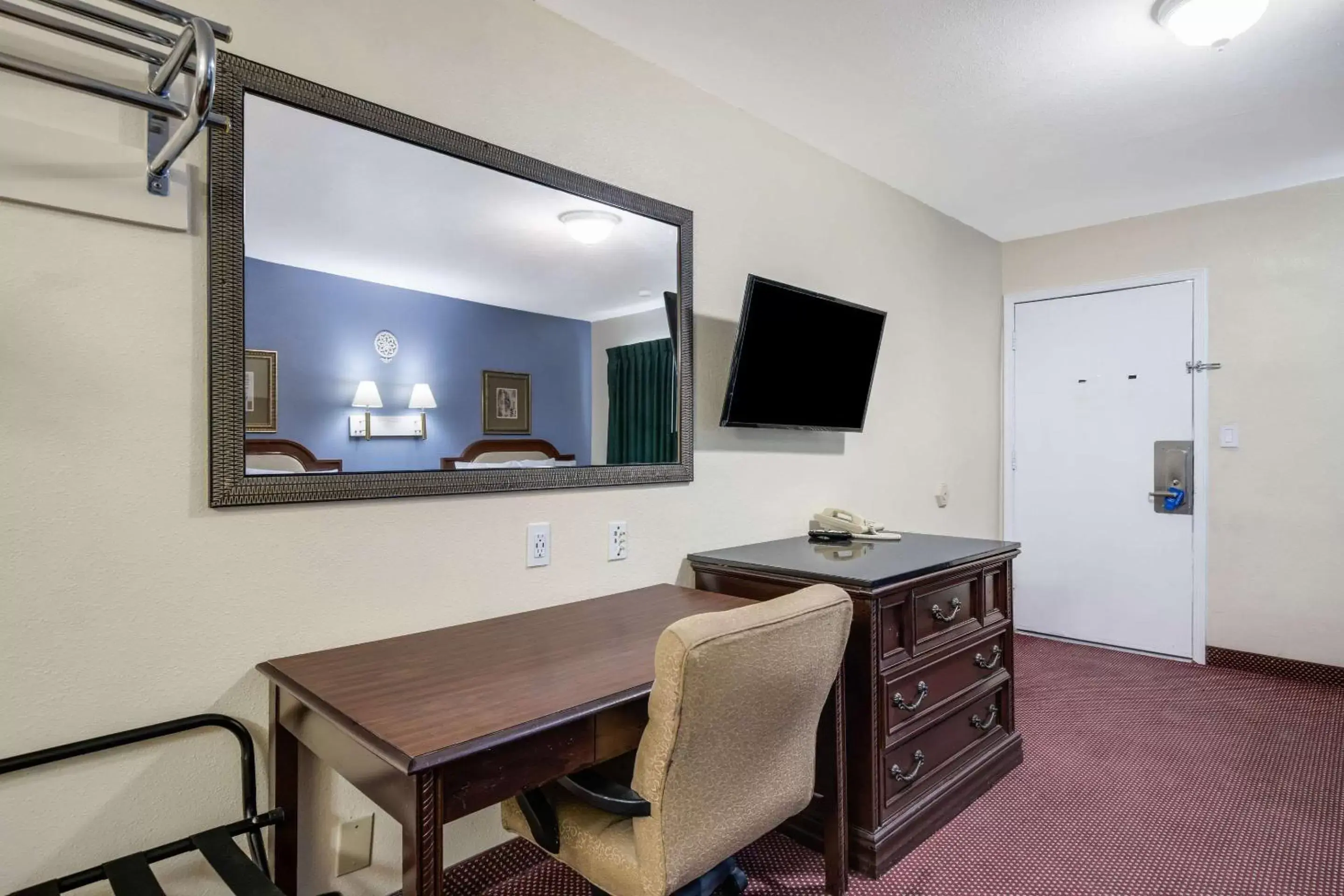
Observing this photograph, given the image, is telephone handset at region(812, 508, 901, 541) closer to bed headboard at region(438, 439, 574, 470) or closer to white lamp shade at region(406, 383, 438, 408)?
bed headboard at region(438, 439, 574, 470)

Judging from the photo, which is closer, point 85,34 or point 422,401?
point 85,34

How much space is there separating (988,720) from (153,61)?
2861 millimetres

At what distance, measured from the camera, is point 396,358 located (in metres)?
1.73

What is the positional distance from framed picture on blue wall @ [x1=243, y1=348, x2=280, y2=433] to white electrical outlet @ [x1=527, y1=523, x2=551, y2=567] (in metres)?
0.71

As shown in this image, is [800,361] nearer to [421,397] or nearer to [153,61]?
[421,397]

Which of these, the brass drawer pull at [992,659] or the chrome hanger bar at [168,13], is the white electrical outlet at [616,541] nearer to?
the brass drawer pull at [992,659]

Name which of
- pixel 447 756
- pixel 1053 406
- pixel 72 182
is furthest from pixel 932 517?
pixel 72 182

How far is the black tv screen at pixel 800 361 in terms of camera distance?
2.46 metres

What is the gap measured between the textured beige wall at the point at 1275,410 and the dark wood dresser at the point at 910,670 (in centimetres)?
198

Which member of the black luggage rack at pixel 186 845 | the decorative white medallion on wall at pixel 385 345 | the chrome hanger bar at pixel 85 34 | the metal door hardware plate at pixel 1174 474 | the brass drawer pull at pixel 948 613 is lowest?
the black luggage rack at pixel 186 845

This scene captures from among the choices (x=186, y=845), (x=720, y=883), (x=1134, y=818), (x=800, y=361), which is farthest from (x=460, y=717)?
(x=1134, y=818)

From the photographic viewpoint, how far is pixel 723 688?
1288 mm

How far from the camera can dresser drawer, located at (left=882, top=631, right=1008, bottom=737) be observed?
203 centimetres

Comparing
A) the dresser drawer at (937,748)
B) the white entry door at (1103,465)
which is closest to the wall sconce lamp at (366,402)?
the dresser drawer at (937,748)
